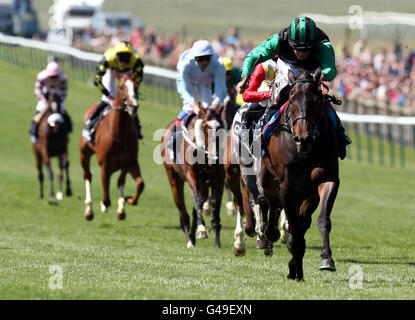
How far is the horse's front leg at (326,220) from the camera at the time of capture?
8680mm

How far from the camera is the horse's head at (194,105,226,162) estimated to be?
40.8ft

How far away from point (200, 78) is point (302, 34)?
3.91 m

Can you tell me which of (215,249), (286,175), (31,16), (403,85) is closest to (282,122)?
(286,175)

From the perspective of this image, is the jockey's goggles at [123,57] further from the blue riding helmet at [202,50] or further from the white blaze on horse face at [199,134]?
the white blaze on horse face at [199,134]

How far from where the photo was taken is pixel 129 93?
47.6 feet

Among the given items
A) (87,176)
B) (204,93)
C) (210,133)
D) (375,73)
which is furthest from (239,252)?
(375,73)

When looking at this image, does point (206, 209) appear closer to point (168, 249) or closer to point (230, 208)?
point (230, 208)

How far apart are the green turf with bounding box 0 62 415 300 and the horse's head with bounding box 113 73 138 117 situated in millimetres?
558

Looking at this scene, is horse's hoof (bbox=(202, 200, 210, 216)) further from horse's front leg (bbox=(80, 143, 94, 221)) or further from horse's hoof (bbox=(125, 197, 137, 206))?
horse's front leg (bbox=(80, 143, 94, 221))

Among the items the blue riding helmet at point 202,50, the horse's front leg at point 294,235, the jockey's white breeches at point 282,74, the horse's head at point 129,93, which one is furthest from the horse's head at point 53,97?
the horse's front leg at point 294,235

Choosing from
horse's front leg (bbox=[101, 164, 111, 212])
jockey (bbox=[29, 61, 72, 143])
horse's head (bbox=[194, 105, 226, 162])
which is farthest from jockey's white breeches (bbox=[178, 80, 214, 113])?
jockey (bbox=[29, 61, 72, 143])

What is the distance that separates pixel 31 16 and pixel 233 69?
43.5 metres

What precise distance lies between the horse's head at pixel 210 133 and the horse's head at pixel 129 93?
2132 mm
